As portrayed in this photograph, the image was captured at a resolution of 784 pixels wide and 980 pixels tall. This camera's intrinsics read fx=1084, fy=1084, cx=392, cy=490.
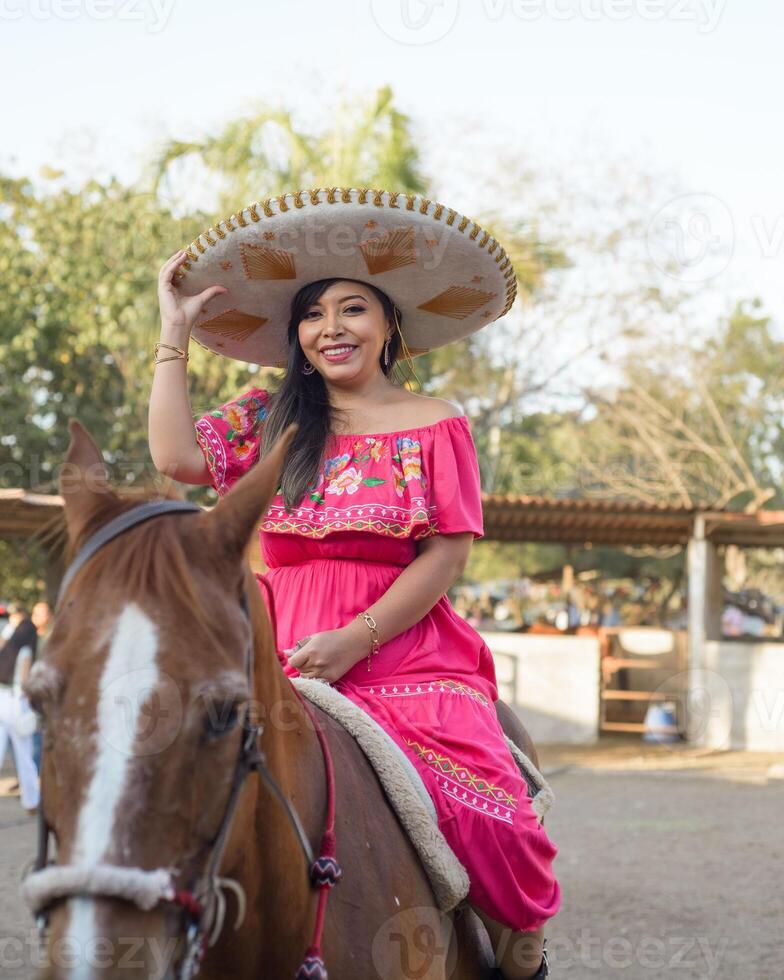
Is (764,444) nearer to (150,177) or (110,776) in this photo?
(150,177)

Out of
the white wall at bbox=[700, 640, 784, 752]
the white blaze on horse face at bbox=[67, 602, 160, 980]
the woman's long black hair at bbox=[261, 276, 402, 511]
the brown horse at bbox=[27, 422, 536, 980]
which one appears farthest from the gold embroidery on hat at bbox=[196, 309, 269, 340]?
the white wall at bbox=[700, 640, 784, 752]

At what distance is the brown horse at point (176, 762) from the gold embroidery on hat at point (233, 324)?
1.16 meters

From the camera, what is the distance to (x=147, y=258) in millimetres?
16031

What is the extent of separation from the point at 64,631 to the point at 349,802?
0.88m

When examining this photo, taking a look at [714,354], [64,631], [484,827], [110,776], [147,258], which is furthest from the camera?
[714,354]

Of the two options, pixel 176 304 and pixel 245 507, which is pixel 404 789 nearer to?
pixel 245 507

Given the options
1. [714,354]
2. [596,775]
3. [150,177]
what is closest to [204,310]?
[596,775]

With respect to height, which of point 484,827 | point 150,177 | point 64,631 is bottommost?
point 484,827

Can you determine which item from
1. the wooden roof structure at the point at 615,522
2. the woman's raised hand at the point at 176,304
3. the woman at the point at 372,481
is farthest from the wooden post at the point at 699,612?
the woman's raised hand at the point at 176,304

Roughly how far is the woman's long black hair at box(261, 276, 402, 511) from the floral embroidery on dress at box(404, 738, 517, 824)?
0.71 metres

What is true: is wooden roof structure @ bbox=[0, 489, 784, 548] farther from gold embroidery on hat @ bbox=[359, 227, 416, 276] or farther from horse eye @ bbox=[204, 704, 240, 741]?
horse eye @ bbox=[204, 704, 240, 741]

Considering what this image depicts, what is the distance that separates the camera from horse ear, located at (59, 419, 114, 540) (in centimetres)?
192

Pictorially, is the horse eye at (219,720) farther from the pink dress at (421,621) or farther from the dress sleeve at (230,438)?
the dress sleeve at (230,438)

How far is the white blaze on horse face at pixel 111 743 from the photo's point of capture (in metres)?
1.49
